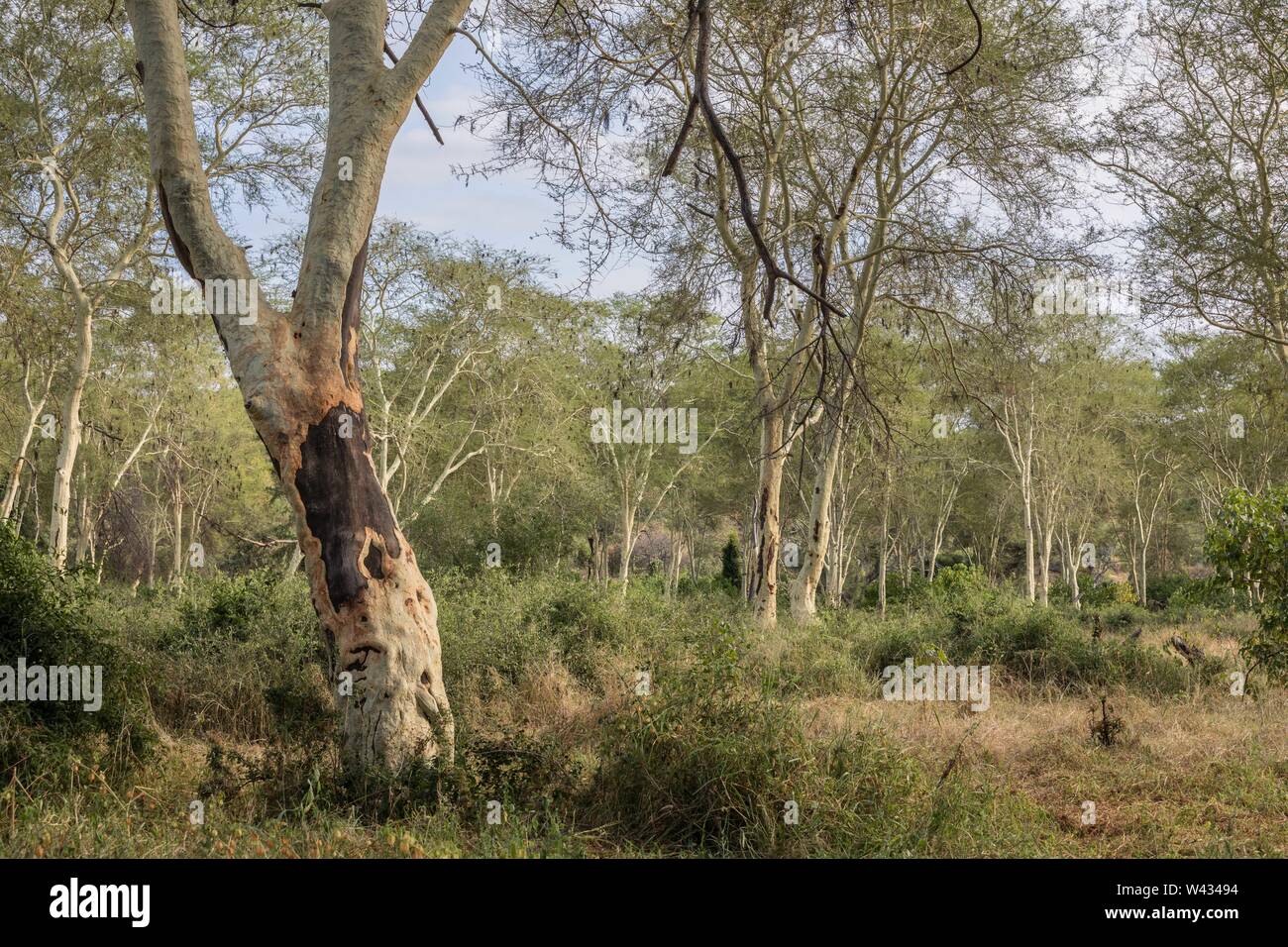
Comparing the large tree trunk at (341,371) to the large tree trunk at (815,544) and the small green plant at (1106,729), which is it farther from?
the large tree trunk at (815,544)

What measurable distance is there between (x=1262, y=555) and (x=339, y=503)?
20.8 feet

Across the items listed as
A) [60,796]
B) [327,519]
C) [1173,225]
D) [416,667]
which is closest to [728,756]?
[416,667]

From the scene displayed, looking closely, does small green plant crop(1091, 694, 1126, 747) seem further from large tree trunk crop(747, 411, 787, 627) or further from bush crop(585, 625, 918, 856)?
large tree trunk crop(747, 411, 787, 627)

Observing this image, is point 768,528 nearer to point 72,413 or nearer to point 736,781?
point 736,781

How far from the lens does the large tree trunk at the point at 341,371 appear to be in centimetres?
482

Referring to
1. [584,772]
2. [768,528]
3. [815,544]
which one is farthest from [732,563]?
[584,772]

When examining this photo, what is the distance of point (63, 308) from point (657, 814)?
16352 millimetres

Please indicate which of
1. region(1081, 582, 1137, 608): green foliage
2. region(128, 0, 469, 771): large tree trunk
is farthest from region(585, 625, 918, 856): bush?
region(1081, 582, 1137, 608): green foliage

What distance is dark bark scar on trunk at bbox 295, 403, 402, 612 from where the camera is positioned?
4.84m

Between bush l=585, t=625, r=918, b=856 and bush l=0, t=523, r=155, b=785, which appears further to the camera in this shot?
bush l=0, t=523, r=155, b=785

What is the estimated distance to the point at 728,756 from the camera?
459cm

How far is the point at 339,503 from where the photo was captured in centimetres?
490

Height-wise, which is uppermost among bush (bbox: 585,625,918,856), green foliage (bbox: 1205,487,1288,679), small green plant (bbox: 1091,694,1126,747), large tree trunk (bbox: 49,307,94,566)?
large tree trunk (bbox: 49,307,94,566)
